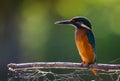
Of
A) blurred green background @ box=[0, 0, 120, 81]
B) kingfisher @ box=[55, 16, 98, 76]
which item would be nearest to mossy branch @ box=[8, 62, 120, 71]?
kingfisher @ box=[55, 16, 98, 76]

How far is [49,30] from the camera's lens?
5.25 metres

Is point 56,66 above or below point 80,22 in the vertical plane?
below

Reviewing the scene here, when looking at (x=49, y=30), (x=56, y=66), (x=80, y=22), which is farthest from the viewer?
(x=49, y=30)

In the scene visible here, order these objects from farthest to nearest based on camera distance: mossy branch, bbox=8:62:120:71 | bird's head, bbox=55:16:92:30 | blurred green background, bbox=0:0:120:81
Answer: blurred green background, bbox=0:0:120:81 → bird's head, bbox=55:16:92:30 → mossy branch, bbox=8:62:120:71

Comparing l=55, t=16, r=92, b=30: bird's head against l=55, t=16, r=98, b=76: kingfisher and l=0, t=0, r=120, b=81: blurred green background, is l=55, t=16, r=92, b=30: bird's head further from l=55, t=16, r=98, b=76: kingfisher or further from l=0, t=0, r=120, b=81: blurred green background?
l=0, t=0, r=120, b=81: blurred green background

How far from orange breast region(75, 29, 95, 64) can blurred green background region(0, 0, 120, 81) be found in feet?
6.33

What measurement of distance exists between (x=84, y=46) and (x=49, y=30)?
118 inches

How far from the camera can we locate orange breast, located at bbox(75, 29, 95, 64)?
7.35ft

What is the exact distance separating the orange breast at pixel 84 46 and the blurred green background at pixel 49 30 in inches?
75.9

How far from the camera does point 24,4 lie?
5.92m

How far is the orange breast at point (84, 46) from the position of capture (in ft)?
7.35

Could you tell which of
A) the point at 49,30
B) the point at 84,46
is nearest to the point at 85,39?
the point at 84,46

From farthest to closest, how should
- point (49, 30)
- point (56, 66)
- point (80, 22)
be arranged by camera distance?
1. point (49, 30)
2. point (80, 22)
3. point (56, 66)

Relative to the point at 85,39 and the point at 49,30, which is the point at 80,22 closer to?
the point at 85,39
